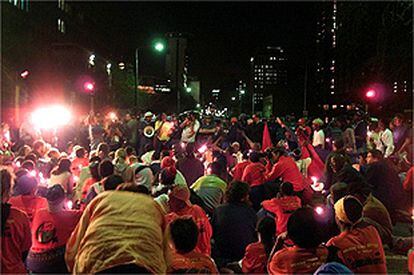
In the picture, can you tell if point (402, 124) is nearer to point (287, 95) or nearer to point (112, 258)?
point (112, 258)

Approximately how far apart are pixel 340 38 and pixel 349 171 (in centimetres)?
586

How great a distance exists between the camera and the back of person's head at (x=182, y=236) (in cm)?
430

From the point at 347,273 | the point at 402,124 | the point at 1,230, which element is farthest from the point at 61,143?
the point at 347,273

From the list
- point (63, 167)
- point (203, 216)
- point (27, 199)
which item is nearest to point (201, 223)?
point (203, 216)

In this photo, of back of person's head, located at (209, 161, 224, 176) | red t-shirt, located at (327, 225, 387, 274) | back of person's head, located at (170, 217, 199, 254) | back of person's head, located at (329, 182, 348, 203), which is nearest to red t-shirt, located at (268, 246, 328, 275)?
red t-shirt, located at (327, 225, 387, 274)

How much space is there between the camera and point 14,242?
496 cm

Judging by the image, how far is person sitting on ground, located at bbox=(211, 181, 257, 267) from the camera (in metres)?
6.80

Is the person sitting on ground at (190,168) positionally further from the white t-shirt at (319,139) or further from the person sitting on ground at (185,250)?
the person sitting on ground at (185,250)

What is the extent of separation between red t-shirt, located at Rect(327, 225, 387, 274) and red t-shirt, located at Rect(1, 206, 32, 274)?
2981 millimetres

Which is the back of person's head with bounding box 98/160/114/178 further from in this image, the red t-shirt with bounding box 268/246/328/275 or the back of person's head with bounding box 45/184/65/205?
the red t-shirt with bounding box 268/246/328/275

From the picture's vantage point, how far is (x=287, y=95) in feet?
211

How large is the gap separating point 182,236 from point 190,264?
0.24 m

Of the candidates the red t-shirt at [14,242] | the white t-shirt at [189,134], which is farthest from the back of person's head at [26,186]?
the white t-shirt at [189,134]

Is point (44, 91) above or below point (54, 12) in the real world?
below
